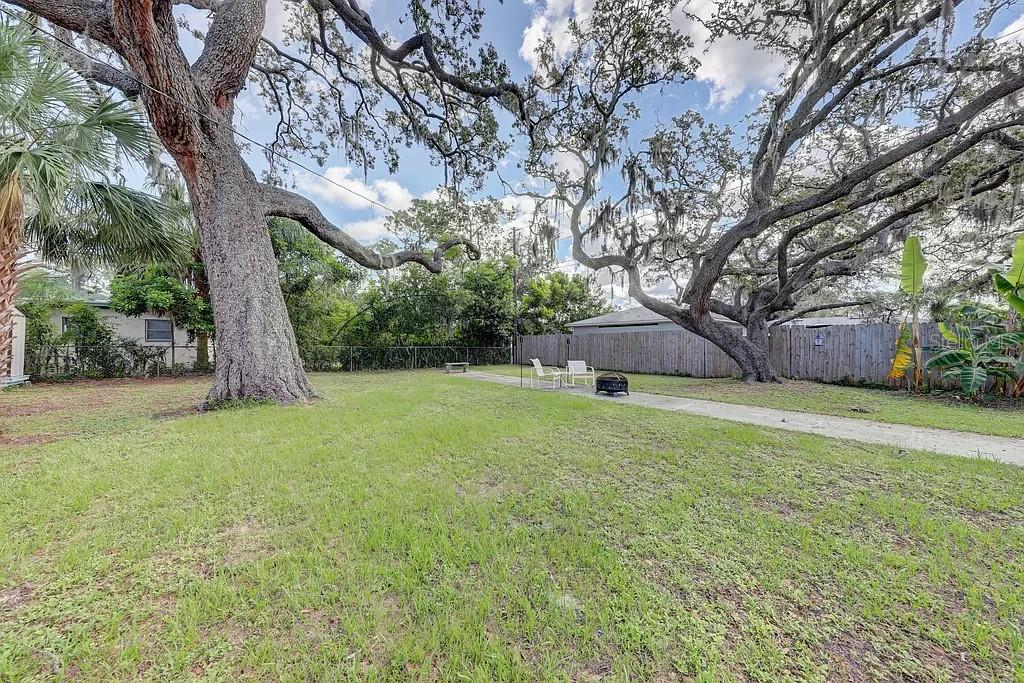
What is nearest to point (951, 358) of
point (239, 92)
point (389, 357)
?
point (239, 92)

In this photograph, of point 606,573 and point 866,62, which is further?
point 866,62

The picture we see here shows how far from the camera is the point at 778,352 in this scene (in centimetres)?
1140

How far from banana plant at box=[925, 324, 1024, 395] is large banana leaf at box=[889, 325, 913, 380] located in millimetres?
767

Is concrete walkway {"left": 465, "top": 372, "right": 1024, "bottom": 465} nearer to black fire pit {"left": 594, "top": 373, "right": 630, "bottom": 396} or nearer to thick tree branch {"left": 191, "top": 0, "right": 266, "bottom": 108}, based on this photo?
black fire pit {"left": 594, "top": 373, "right": 630, "bottom": 396}

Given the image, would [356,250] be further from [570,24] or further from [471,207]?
[471,207]

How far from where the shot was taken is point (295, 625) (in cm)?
172

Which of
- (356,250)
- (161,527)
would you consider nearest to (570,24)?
(356,250)

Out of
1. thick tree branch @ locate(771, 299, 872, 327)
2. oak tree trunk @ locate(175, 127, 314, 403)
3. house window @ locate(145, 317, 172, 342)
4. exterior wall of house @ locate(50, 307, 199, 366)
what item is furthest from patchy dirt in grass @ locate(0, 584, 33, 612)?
house window @ locate(145, 317, 172, 342)

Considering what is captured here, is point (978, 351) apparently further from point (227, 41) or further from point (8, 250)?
point (8, 250)

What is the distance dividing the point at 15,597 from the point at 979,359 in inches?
504

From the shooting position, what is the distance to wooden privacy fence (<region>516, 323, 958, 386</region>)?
941 cm

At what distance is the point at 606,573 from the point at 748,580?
781 mm

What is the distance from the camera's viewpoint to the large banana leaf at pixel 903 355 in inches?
333

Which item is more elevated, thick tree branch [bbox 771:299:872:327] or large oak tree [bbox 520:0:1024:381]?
large oak tree [bbox 520:0:1024:381]
